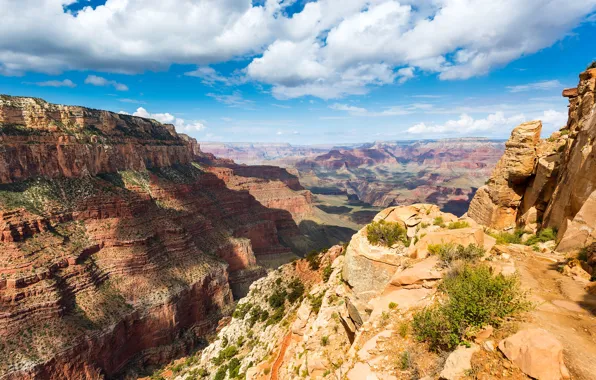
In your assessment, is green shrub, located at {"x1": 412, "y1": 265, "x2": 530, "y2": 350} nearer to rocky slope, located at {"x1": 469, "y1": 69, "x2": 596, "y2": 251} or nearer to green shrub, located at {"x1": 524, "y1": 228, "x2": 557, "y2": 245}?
rocky slope, located at {"x1": 469, "y1": 69, "x2": 596, "y2": 251}

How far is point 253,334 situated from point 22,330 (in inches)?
1335

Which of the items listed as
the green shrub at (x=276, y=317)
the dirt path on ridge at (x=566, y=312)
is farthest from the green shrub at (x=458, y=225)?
the green shrub at (x=276, y=317)

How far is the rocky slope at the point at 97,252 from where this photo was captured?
149 feet

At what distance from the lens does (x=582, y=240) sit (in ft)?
55.2

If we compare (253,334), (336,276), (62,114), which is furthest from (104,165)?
(336,276)

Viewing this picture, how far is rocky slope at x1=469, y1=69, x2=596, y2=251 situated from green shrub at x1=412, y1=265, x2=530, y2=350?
883cm

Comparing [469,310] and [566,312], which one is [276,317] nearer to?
[469,310]

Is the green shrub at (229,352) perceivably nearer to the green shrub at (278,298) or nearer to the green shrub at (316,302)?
the green shrub at (278,298)

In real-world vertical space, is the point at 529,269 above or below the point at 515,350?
below

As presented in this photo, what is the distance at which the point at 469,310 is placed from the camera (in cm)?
1073

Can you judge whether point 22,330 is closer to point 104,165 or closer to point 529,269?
point 104,165

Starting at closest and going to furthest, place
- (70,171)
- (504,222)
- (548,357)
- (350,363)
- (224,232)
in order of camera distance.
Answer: (548,357), (350,363), (504,222), (70,171), (224,232)

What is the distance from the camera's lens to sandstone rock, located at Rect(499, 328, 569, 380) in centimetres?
806

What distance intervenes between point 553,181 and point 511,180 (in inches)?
184
